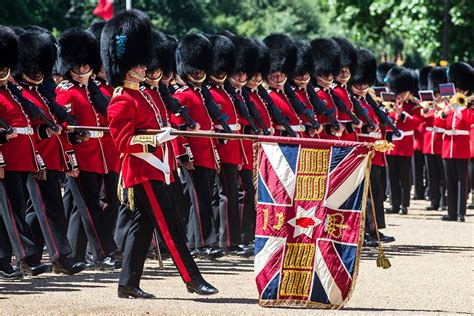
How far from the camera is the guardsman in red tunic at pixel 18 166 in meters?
8.56

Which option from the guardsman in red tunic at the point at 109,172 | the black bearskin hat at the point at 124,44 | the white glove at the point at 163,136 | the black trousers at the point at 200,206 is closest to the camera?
the white glove at the point at 163,136

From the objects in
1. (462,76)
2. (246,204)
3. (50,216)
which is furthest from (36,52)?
(462,76)

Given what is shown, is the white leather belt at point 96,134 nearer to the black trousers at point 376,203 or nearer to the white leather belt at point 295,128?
the white leather belt at point 295,128

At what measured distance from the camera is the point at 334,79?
38.2 feet

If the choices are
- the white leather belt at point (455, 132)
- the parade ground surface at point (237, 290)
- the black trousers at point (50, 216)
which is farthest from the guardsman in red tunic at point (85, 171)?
the white leather belt at point (455, 132)

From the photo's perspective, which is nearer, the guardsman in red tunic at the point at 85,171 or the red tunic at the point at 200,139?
the guardsman in red tunic at the point at 85,171

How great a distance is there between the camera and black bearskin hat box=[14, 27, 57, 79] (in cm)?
901

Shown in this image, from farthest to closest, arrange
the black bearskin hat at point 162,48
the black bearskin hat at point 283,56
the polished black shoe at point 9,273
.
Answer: the black bearskin hat at point 283,56, the black bearskin hat at point 162,48, the polished black shoe at point 9,273

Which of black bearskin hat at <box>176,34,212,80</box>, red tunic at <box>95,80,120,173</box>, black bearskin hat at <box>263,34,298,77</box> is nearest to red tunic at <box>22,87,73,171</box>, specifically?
red tunic at <box>95,80,120,173</box>

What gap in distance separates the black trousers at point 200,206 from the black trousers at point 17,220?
165cm

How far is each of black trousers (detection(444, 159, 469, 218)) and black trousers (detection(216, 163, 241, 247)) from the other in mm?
4245

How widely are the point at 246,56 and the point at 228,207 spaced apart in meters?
1.44

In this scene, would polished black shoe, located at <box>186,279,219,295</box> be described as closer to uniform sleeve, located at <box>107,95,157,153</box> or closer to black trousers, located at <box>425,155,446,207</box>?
uniform sleeve, located at <box>107,95,157,153</box>

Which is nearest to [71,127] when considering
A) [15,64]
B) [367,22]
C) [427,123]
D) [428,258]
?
[15,64]
